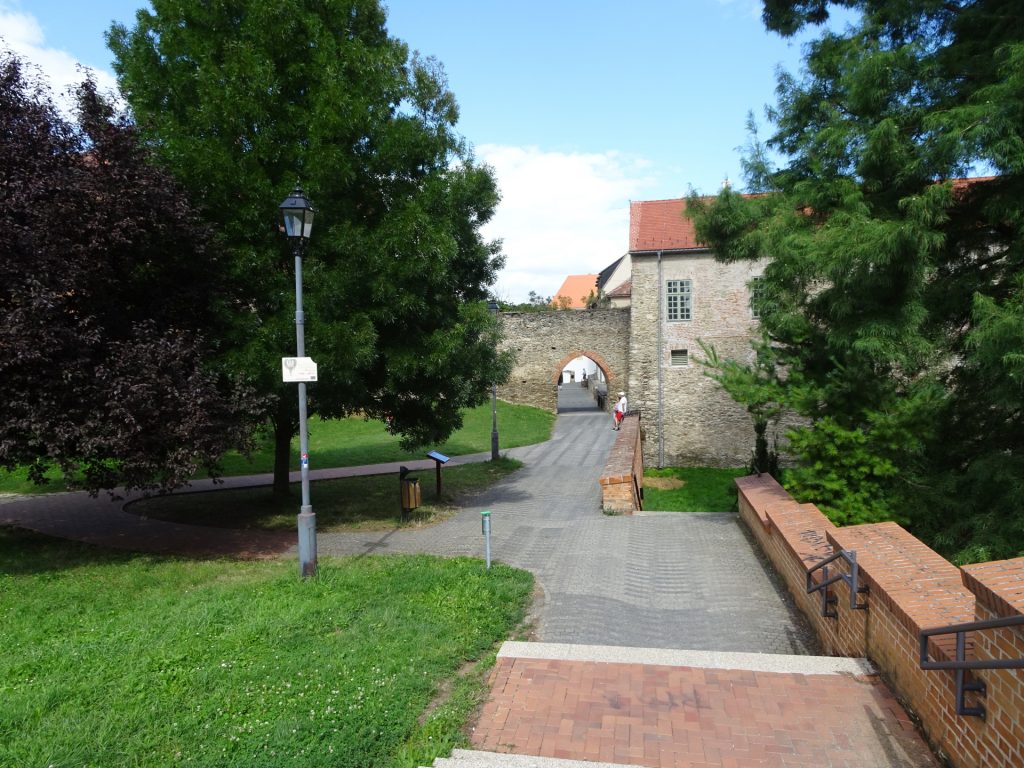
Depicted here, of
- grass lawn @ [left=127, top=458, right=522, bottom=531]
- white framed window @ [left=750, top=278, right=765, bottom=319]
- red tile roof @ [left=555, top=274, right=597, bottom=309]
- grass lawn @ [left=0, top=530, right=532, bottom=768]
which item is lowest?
grass lawn @ [left=127, top=458, right=522, bottom=531]

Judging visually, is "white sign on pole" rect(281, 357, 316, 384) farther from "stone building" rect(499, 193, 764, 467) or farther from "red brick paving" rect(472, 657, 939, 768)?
"stone building" rect(499, 193, 764, 467)

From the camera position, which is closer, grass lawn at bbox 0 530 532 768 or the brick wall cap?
the brick wall cap

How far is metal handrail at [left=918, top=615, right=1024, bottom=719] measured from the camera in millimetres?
2926

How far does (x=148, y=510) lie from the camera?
1322 centimetres

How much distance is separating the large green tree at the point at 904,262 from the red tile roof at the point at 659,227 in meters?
13.1

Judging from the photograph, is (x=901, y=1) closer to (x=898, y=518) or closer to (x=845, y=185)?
(x=845, y=185)

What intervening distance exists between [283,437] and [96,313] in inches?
194

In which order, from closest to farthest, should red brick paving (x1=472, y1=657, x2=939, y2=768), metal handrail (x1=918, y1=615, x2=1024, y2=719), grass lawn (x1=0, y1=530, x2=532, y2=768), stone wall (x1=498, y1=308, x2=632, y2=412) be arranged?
metal handrail (x1=918, y1=615, x2=1024, y2=719)
red brick paving (x1=472, y1=657, x2=939, y2=768)
grass lawn (x1=0, y1=530, x2=532, y2=768)
stone wall (x1=498, y1=308, x2=632, y2=412)

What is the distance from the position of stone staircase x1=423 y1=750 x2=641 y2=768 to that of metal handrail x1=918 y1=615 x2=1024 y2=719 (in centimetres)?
176

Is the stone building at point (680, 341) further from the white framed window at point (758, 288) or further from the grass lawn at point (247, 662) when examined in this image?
the grass lawn at point (247, 662)

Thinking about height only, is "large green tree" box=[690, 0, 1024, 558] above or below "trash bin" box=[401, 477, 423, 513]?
above

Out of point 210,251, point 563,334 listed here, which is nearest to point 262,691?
point 210,251

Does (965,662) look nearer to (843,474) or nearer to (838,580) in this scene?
(838,580)

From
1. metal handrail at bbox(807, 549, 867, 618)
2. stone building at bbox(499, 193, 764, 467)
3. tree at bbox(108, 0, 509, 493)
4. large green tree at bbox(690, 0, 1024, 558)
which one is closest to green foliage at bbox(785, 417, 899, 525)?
large green tree at bbox(690, 0, 1024, 558)
